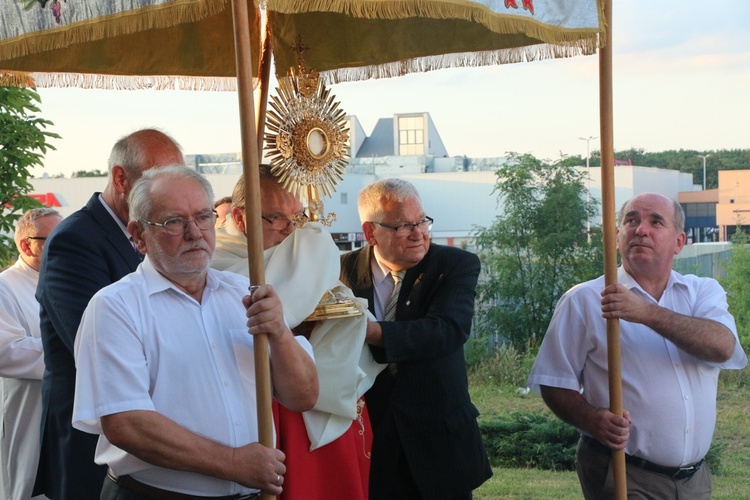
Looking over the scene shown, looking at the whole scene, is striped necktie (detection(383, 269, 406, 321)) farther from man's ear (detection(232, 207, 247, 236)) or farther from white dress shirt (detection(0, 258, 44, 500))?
white dress shirt (detection(0, 258, 44, 500))

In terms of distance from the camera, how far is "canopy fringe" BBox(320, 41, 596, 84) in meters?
3.75

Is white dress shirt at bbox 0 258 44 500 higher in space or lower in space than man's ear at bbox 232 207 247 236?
lower

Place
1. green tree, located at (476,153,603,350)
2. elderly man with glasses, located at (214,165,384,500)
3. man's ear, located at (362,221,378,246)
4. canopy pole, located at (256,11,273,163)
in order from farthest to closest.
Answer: green tree, located at (476,153,603,350)
canopy pole, located at (256,11,273,163)
man's ear, located at (362,221,378,246)
elderly man with glasses, located at (214,165,384,500)

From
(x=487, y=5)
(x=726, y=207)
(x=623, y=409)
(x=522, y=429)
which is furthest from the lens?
(x=726, y=207)

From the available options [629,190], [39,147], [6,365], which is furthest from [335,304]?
[629,190]

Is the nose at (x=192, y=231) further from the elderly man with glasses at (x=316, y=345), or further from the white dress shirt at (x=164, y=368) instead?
the elderly man with glasses at (x=316, y=345)

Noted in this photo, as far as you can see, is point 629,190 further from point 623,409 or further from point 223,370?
point 223,370

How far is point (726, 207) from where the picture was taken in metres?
15.3

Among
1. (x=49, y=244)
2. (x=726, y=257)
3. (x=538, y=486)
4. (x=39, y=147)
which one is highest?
(x=39, y=147)

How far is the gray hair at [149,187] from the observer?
9.45 feet

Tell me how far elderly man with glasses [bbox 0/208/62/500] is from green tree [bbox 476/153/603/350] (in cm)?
823

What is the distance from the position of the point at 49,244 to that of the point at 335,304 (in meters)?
1.10

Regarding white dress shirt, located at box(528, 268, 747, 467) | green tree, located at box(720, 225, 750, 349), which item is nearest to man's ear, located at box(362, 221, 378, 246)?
white dress shirt, located at box(528, 268, 747, 467)

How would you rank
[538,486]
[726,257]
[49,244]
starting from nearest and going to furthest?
[49,244] < [538,486] < [726,257]
